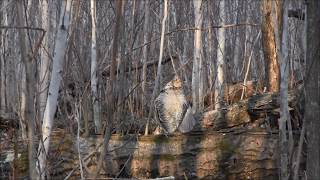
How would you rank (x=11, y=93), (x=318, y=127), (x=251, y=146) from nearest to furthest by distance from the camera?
(x=318, y=127) → (x=251, y=146) → (x=11, y=93)

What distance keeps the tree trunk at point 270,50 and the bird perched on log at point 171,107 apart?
1.26m

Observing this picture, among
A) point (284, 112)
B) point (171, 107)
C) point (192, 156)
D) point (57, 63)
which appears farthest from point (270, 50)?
point (57, 63)

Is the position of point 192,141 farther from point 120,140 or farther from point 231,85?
point 231,85

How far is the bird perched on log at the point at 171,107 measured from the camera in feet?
16.5

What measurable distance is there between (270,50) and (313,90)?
341 cm

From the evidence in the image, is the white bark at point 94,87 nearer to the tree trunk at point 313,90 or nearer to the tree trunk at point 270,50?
the tree trunk at point 270,50

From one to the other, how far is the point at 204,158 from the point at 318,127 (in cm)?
204

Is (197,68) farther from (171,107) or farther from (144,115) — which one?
(171,107)

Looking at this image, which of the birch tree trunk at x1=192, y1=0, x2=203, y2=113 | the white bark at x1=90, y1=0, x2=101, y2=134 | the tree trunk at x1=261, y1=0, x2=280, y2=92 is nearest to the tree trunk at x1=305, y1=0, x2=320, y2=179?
the white bark at x1=90, y1=0, x2=101, y2=134

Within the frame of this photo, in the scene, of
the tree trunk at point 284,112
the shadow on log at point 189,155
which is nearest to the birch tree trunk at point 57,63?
the tree trunk at point 284,112

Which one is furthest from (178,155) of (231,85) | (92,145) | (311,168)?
(231,85)

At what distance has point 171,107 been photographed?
16.5 ft

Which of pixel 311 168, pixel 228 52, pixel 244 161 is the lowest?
pixel 244 161

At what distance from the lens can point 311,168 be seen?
2.40m
